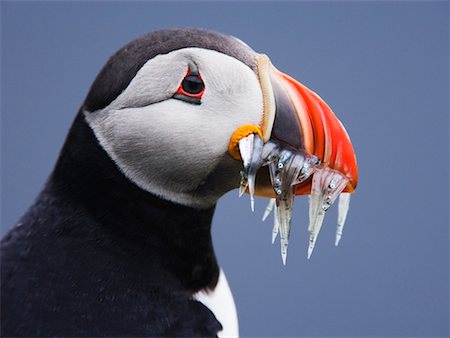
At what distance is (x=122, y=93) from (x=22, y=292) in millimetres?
441

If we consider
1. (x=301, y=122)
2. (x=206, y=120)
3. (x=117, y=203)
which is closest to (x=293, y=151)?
(x=301, y=122)

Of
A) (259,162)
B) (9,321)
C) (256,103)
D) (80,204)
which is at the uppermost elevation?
(256,103)

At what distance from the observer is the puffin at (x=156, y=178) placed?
1612 millimetres

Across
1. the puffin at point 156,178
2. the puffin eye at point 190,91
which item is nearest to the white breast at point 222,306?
the puffin at point 156,178

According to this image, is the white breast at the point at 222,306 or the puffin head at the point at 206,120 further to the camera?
the white breast at the point at 222,306

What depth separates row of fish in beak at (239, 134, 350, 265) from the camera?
5.34 feet

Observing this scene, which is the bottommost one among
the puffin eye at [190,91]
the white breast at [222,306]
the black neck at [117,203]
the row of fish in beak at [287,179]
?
the white breast at [222,306]

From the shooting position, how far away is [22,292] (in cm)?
160

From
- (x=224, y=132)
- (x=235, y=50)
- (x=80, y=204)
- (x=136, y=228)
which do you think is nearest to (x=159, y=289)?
(x=136, y=228)

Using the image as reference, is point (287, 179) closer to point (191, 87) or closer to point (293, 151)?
point (293, 151)

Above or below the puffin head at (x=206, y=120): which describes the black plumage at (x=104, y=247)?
below

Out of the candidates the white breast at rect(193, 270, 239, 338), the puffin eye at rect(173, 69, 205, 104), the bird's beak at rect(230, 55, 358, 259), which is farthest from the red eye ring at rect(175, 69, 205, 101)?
the white breast at rect(193, 270, 239, 338)

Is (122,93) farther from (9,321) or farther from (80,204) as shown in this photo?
(9,321)

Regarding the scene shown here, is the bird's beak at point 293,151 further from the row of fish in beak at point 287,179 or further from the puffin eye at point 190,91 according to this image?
the puffin eye at point 190,91
